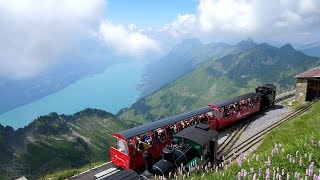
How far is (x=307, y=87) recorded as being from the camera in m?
49.8

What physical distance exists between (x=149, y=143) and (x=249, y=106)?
20.7 metres

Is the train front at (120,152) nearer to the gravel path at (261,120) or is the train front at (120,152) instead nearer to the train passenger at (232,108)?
the gravel path at (261,120)

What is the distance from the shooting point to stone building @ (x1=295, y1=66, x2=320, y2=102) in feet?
161

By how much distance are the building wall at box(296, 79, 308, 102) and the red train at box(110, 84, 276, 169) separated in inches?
534

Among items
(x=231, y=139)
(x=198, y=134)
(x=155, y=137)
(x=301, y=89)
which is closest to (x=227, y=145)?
(x=231, y=139)

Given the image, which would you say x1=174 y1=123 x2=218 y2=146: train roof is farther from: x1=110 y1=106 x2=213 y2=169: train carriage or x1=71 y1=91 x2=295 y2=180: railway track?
x1=71 y1=91 x2=295 y2=180: railway track

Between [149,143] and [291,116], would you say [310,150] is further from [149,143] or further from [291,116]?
[291,116]

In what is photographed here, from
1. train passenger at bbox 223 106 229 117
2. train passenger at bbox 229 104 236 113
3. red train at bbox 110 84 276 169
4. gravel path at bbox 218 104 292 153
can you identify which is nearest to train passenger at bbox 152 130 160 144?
red train at bbox 110 84 276 169

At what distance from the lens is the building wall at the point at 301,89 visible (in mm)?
49875

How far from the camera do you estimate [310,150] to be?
38.9 ft

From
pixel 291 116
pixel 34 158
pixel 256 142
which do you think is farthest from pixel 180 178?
pixel 34 158

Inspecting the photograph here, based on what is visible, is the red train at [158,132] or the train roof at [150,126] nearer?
the red train at [158,132]

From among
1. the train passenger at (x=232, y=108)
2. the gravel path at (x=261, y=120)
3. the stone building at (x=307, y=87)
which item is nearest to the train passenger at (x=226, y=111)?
the train passenger at (x=232, y=108)

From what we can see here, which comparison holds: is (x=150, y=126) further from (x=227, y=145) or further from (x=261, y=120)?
(x=261, y=120)
